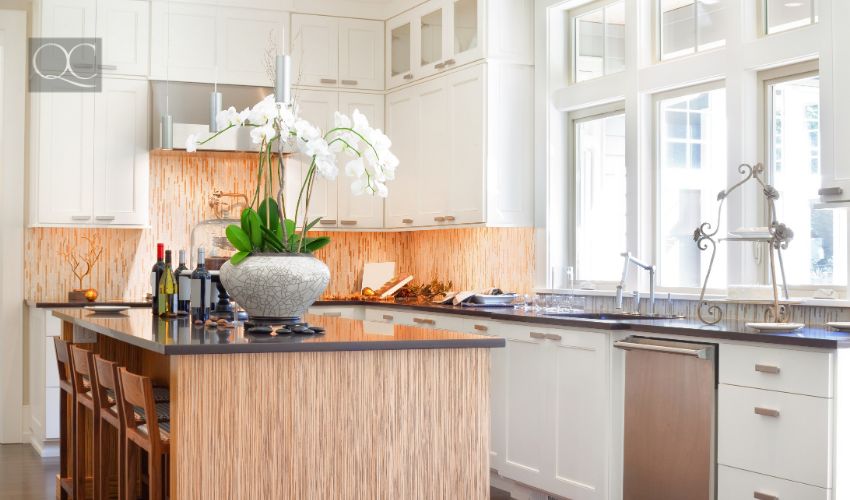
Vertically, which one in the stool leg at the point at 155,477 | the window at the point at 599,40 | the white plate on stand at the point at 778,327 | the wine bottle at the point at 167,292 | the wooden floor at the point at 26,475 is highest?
the window at the point at 599,40

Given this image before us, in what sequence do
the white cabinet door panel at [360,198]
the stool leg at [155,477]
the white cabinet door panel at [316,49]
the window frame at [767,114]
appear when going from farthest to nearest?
the white cabinet door panel at [360,198], the white cabinet door panel at [316,49], the window frame at [767,114], the stool leg at [155,477]

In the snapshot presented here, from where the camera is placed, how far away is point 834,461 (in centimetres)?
340

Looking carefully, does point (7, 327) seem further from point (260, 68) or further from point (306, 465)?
point (306, 465)

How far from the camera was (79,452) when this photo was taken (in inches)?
173

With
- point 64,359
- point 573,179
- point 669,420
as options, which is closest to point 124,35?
point 64,359

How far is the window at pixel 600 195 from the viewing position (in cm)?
580

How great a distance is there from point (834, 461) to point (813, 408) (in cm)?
18

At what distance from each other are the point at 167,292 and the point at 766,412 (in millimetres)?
2503

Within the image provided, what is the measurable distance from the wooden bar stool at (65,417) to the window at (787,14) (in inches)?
134

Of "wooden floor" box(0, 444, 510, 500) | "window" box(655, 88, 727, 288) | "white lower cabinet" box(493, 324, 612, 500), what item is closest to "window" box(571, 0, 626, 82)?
"window" box(655, 88, 727, 288)

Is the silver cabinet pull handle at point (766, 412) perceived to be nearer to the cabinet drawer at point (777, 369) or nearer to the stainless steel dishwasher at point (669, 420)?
the cabinet drawer at point (777, 369)

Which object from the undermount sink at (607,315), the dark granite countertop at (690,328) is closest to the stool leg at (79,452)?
the dark granite countertop at (690,328)

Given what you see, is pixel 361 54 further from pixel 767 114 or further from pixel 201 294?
pixel 201 294

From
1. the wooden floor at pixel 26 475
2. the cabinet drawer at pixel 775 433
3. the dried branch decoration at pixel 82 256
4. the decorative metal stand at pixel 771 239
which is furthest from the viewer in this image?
the dried branch decoration at pixel 82 256
